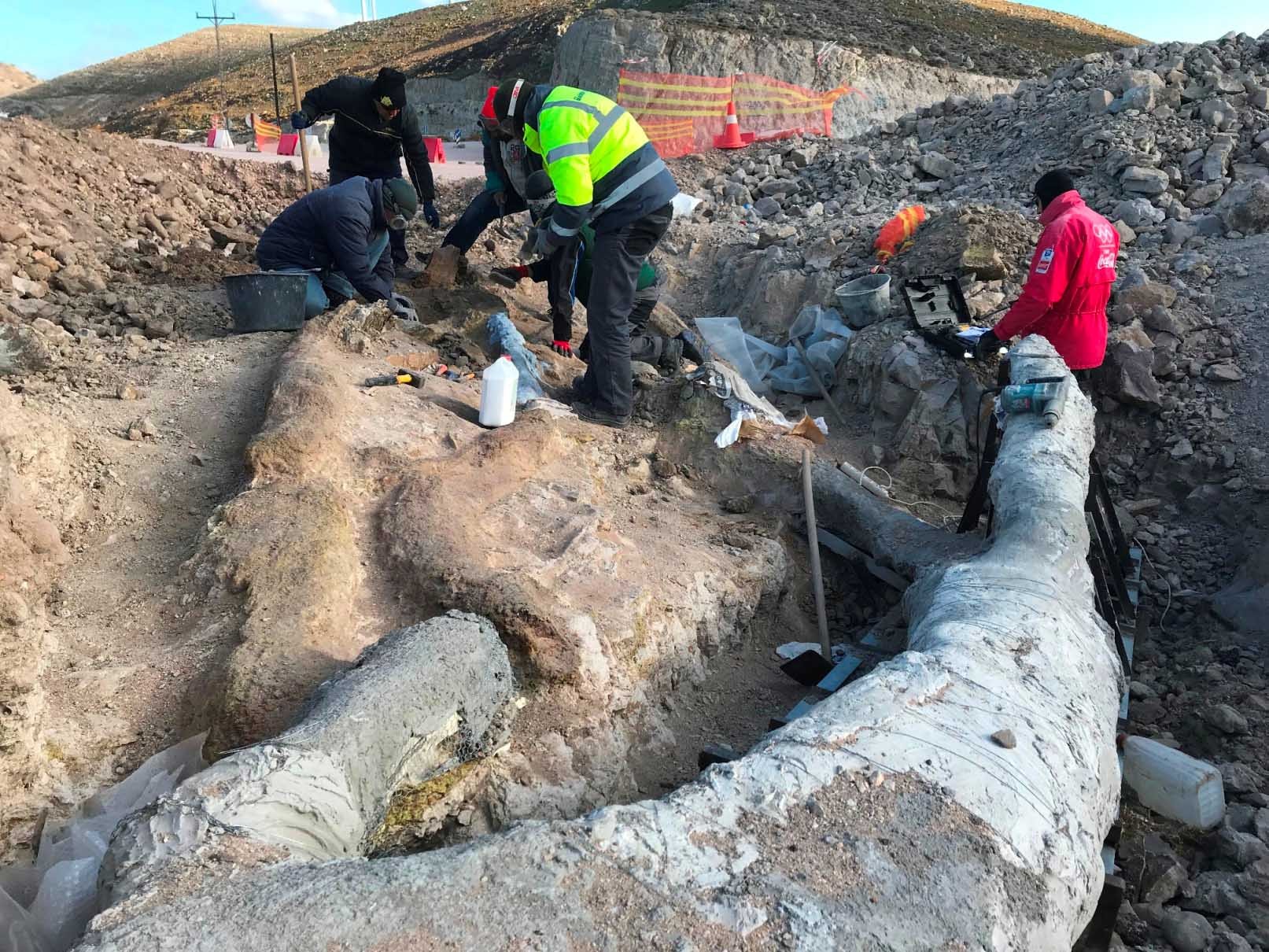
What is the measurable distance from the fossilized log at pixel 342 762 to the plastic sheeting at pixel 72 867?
13 cm

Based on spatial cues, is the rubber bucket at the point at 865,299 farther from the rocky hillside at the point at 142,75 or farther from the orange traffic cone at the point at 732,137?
the rocky hillside at the point at 142,75

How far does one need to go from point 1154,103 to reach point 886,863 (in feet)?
27.5

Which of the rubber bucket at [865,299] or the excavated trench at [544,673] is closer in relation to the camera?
the excavated trench at [544,673]

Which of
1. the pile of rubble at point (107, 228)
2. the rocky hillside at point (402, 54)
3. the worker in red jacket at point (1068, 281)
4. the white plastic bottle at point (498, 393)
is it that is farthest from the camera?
the rocky hillside at point (402, 54)

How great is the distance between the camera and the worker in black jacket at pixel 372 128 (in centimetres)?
589

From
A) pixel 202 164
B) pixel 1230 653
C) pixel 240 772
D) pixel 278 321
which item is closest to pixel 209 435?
pixel 278 321

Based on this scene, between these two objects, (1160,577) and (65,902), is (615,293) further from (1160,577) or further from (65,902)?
(65,902)

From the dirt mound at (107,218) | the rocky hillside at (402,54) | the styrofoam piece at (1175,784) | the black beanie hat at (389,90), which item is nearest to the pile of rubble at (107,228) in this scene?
the dirt mound at (107,218)

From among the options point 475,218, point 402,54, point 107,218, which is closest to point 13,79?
point 402,54

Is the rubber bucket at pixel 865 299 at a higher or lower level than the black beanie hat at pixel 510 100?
lower

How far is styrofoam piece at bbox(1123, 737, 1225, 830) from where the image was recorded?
9.00 ft

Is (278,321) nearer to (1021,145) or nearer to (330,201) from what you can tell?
(330,201)

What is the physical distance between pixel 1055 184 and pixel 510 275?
138 inches

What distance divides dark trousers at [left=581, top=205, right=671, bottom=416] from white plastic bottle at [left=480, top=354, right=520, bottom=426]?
2.35 feet
